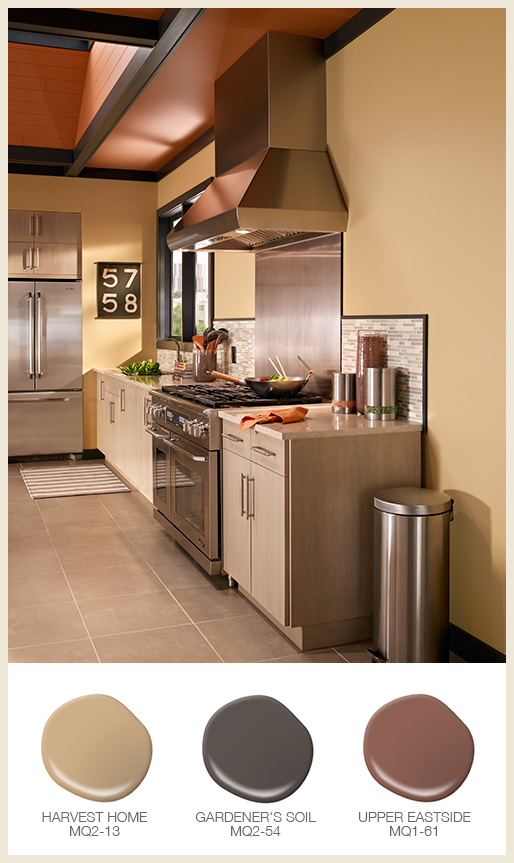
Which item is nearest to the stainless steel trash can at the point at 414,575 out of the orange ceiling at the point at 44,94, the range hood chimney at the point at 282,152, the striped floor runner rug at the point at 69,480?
the range hood chimney at the point at 282,152

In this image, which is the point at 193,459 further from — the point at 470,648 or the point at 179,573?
the point at 470,648

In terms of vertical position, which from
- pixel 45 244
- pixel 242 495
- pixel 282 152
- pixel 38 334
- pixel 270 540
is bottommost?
pixel 270 540

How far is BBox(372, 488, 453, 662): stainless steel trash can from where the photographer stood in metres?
2.49

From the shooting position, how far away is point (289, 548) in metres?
2.71

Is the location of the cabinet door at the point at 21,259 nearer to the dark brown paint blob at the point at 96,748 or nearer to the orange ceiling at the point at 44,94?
the orange ceiling at the point at 44,94

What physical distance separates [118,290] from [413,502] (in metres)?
5.43

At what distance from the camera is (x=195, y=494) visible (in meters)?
3.74

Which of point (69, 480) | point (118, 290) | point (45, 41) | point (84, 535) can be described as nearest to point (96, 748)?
point (84, 535)

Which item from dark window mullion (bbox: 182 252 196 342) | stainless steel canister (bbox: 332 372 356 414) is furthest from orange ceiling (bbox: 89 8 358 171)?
stainless steel canister (bbox: 332 372 356 414)

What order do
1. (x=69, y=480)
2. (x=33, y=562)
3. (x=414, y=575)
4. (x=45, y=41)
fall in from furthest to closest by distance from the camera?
(x=69, y=480), (x=45, y=41), (x=33, y=562), (x=414, y=575)

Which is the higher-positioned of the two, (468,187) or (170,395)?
(468,187)

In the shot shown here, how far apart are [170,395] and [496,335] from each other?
232cm

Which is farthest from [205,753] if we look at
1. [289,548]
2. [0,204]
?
[289,548]

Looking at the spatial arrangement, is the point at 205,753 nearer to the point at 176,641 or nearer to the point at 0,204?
the point at 0,204
